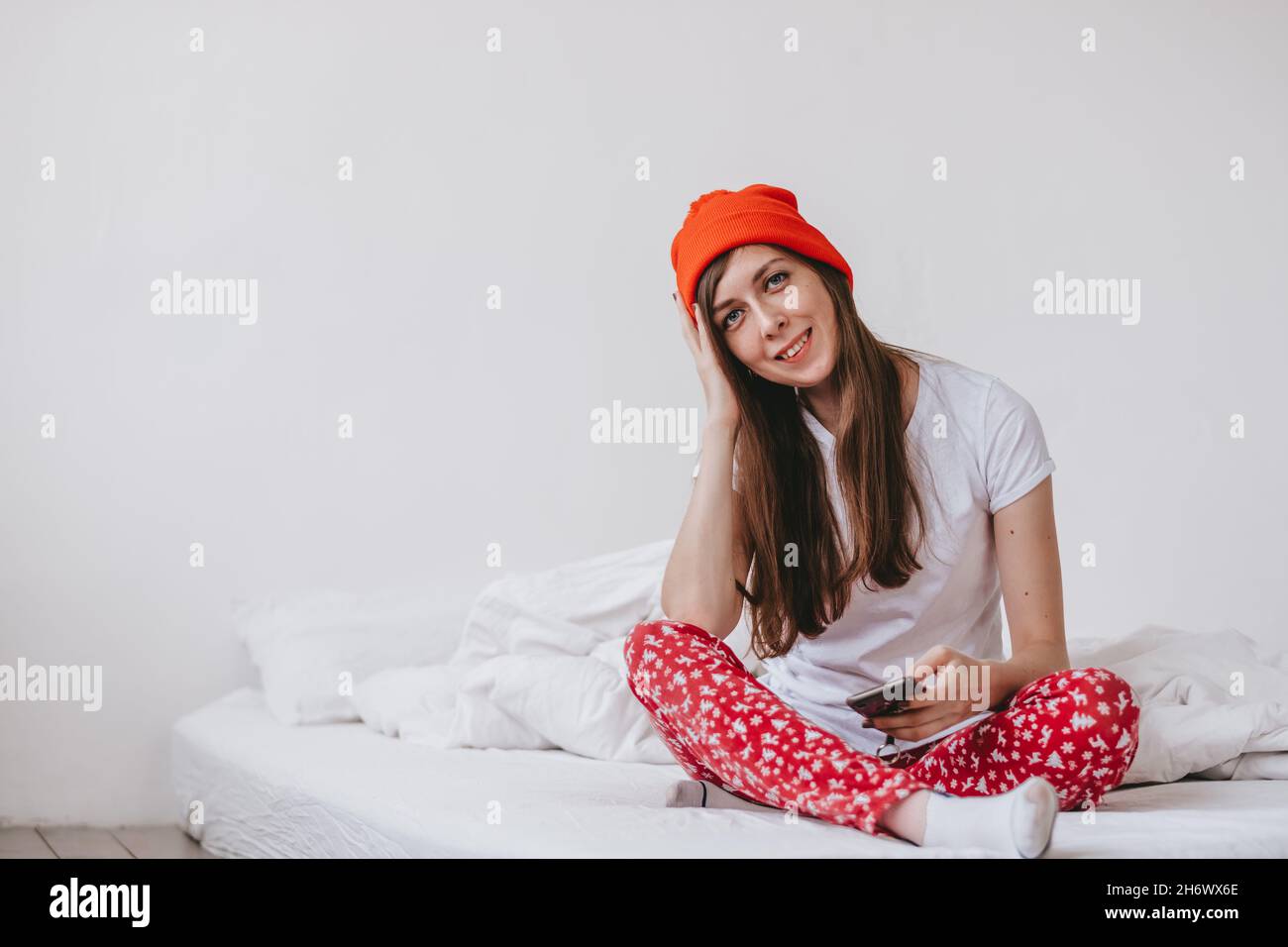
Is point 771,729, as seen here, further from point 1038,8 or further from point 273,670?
point 1038,8

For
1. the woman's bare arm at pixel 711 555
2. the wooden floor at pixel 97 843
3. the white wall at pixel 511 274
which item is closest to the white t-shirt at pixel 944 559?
the woman's bare arm at pixel 711 555

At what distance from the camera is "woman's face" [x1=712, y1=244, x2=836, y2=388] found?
58.6 inches

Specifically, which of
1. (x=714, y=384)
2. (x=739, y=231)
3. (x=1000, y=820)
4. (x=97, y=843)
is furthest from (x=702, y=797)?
(x=97, y=843)

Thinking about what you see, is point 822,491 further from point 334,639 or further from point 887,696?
point 334,639

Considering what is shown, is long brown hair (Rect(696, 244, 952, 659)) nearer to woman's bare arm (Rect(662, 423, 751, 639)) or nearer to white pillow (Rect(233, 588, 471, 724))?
woman's bare arm (Rect(662, 423, 751, 639))

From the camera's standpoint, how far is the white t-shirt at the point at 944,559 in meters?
1.41

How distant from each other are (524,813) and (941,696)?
45 centimetres

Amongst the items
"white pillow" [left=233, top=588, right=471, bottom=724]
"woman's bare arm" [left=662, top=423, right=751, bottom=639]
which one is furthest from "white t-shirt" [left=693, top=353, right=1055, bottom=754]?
"white pillow" [left=233, top=588, right=471, bottom=724]

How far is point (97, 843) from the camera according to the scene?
7.38 ft

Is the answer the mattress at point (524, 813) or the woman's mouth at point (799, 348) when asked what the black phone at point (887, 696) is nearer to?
the mattress at point (524, 813)

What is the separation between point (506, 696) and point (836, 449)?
671mm

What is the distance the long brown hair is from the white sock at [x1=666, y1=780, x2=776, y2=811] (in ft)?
0.71

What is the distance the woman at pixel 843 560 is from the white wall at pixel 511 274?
3.38ft

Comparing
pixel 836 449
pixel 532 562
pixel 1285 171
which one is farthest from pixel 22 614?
pixel 1285 171
